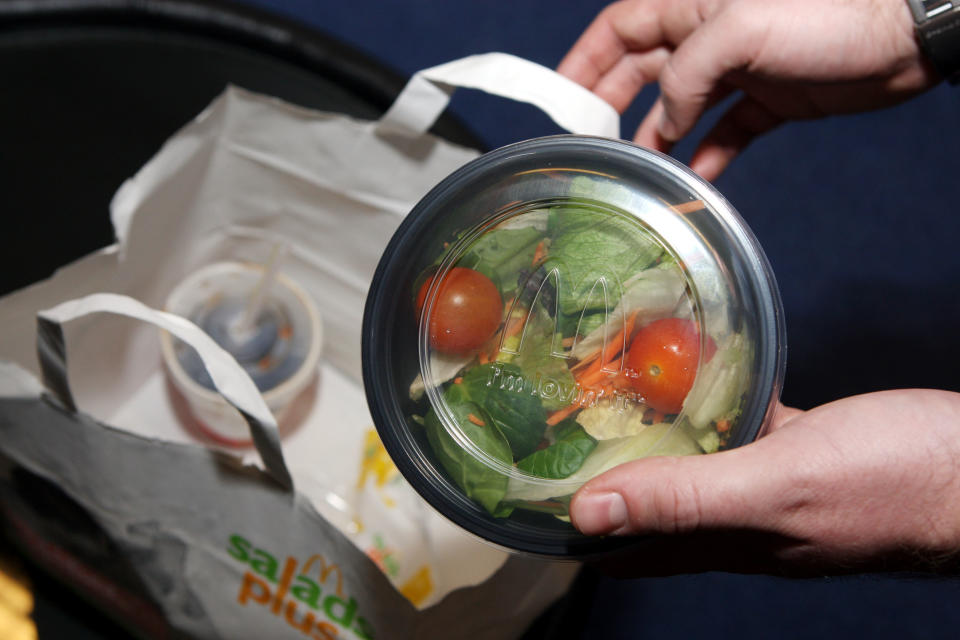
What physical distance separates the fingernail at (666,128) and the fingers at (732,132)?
103 mm

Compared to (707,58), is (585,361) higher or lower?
lower

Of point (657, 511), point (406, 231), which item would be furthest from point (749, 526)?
point (406, 231)

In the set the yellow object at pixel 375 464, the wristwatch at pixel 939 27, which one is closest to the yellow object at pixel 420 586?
the yellow object at pixel 375 464

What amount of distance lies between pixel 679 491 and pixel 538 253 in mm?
184

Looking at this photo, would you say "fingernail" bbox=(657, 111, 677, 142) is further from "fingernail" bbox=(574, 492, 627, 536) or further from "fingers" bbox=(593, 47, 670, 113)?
"fingernail" bbox=(574, 492, 627, 536)

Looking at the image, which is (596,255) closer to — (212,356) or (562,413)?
(562,413)

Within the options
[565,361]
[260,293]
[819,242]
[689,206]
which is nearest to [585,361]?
[565,361]

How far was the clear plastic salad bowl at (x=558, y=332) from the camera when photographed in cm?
49

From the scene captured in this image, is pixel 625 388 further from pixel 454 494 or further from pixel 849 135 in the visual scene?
pixel 849 135

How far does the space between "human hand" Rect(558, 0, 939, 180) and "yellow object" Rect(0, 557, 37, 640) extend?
78 centimetres

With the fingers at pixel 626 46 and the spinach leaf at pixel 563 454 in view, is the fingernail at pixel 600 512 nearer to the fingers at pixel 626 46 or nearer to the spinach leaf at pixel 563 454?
the spinach leaf at pixel 563 454

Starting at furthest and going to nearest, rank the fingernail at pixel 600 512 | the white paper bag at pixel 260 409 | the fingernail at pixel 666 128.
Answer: the fingernail at pixel 666 128
the white paper bag at pixel 260 409
the fingernail at pixel 600 512

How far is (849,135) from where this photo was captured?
4.58ft

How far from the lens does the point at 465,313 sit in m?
0.51
